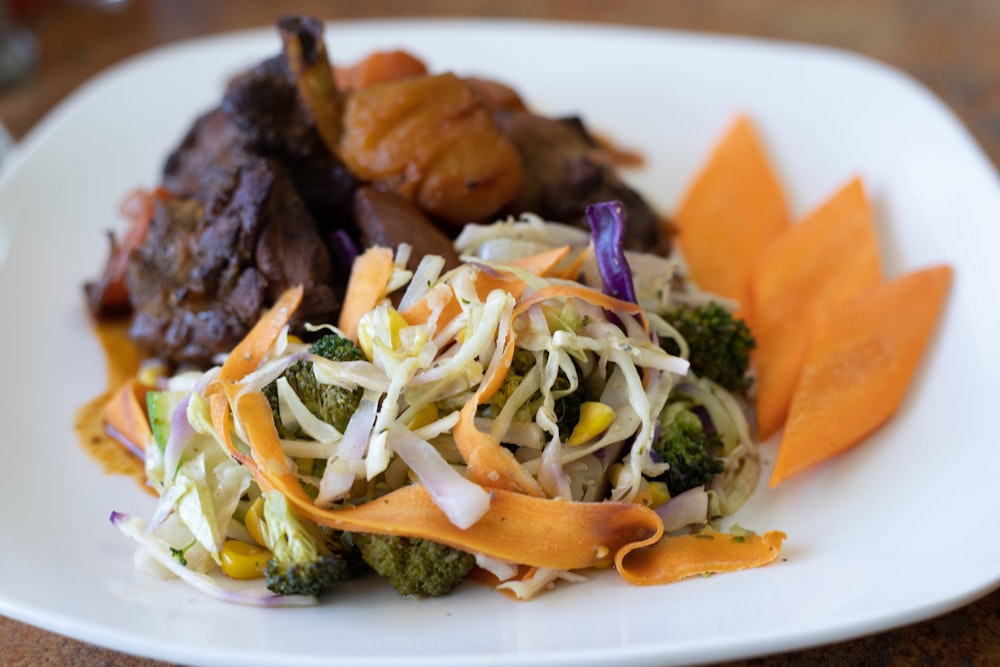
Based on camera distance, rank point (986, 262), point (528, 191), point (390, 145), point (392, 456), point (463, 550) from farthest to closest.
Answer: point (528, 191)
point (390, 145)
point (986, 262)
point (392, 456)
point (463, 550)

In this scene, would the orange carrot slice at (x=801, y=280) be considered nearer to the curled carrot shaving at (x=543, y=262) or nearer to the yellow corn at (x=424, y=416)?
the curled carrot shaving at (x=543, y=262)

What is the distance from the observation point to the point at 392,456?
2492 mm

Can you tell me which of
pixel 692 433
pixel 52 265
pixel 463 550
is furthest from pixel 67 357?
pixel 692 433

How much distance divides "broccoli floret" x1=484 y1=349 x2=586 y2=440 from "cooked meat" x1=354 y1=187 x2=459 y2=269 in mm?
575

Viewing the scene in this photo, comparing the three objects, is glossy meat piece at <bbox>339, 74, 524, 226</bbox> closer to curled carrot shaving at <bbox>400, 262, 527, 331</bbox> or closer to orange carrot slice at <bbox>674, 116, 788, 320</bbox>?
curled carrot shaving at <bbox>400, 262, 527, 331</bbox>

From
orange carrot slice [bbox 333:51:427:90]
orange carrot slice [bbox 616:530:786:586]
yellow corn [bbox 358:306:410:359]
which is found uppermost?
orange carrot slice [bbox 333:51:427:90]

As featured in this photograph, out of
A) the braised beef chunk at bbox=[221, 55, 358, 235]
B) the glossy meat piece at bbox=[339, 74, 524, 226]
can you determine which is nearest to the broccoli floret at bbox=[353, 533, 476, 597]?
the glossy meat piece at bbox=[339, 74, 524, 226]

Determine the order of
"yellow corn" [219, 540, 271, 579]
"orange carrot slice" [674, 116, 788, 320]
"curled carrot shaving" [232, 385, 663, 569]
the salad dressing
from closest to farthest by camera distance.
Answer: "curled carrot shaving" [232, 385, 663, 569]
"yellow corn" [219, 540, 271, 579]
the salad dressing
"orange carrot slice" [674, 116, 788, 320]

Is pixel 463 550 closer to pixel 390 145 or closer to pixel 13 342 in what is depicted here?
pixel 390 145

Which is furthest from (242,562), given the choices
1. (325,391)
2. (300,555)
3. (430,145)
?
(430,145)

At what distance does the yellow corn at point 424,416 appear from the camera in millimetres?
2523

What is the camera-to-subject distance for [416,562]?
7.58ft

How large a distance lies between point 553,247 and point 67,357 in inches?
75.5

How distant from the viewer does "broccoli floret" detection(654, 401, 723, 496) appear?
267cm
